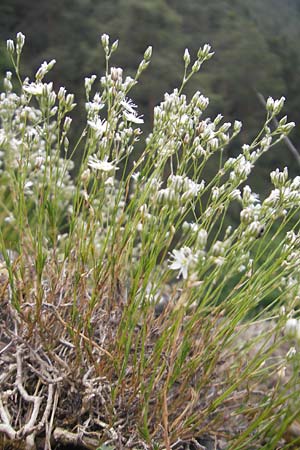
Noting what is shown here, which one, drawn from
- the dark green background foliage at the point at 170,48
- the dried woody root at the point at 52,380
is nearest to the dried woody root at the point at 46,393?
the dried woody root at the point at 52,380

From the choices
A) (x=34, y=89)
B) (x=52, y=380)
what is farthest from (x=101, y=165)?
(x=52, y=380)

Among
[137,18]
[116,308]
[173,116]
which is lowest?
[137,18]

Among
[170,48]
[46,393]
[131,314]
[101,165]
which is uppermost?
[101,165]

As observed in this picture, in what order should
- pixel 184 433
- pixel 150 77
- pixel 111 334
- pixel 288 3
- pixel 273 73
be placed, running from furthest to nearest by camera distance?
pixel 288 3, pixel 273 73, pixel 150 77, pixel 111 334, pixel 184 433

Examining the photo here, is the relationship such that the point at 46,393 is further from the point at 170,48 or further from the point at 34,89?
the point at 170,48

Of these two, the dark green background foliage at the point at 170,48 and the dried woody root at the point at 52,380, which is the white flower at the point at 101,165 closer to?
the dried woody root at the point at 52,380

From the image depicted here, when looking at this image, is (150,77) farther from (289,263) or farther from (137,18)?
(289,263)

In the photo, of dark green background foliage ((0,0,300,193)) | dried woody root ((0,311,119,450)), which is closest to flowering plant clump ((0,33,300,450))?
dried woody root ((0,311,119,450))

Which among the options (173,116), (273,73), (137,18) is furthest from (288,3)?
(173,116)
